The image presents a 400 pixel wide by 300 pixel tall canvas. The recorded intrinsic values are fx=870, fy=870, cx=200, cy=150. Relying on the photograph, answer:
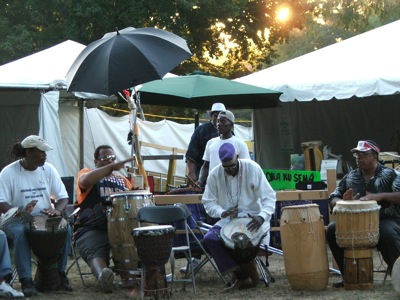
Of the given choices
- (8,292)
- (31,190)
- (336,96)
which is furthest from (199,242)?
(336,96)

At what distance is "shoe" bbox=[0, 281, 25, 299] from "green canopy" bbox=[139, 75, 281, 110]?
430cm

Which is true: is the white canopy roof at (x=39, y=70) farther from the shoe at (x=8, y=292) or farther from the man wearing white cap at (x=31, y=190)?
the shoe at (x=8, y=292)

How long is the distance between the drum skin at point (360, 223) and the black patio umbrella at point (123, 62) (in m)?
2.67

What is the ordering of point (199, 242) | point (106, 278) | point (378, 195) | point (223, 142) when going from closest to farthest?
1. point (378, 195)
2. point (106, 278)
3. point (199, 242)
4. point (223, 142)

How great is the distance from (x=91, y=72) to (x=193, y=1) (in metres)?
14.4

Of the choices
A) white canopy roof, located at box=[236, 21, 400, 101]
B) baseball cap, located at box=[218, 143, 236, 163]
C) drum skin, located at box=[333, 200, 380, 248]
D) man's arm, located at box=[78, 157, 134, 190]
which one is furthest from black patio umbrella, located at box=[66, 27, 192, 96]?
white canopy roof, located at box=[236, 21, 400, 101]

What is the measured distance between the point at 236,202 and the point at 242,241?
52cm

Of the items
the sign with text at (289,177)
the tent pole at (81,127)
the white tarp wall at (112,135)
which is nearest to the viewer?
the sign with text at (289,177)

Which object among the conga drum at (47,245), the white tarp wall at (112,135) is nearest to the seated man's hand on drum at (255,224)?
the conga drum at (47,245)

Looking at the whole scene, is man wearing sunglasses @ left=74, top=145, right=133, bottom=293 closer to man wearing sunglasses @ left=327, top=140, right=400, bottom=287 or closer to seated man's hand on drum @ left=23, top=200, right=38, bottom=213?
seated man's hand on drum @ left=23, top=200, right=38, bottom=213

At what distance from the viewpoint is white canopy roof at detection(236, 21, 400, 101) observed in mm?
11688

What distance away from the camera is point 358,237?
300 inches

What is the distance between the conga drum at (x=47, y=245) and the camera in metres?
8.05

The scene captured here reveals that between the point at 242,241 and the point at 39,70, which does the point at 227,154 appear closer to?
the point at 242,241
